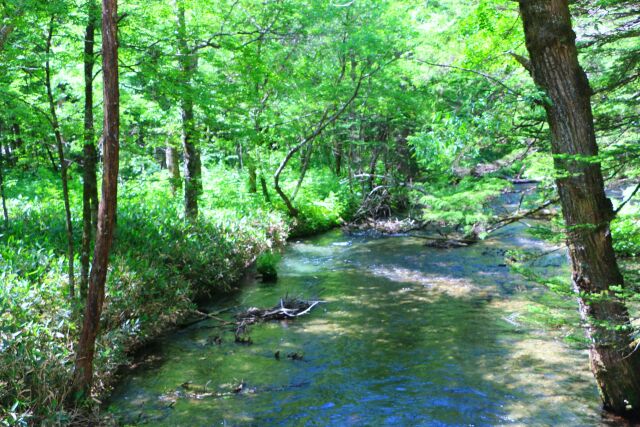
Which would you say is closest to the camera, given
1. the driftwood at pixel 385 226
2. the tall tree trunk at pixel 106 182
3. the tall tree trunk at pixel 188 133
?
the tall tree trunk at pixel 106 182

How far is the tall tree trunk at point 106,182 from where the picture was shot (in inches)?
185

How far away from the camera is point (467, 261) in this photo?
13.1m

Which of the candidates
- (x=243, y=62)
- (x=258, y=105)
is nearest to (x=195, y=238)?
(x=243, y=62)

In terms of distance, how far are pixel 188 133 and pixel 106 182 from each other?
22.9ft

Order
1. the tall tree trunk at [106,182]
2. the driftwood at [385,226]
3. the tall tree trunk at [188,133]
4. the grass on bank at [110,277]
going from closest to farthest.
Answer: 1. the tall tree trunk at [106,182]
2. the grass on bank at [110,277]
3. the tall tree trunk at [188,133]
4. the driftwood at [385,226]

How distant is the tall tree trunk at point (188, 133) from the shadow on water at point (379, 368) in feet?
9.87

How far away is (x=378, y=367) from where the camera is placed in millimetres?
6934

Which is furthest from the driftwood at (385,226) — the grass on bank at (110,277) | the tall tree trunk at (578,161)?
the tall tree trunk at (578,161)

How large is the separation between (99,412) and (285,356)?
276cm

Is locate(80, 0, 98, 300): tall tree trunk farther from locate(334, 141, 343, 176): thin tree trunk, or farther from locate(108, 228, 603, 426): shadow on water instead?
locate(334, 141, 343, 176): thin tree trunk

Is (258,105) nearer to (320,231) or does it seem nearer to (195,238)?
(320,231)

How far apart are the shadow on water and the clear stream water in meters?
0.02

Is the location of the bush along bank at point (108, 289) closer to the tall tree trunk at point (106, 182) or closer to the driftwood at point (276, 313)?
the tall tree trunk at point (106, 182)

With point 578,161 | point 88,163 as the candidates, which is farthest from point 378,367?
point 88,163
